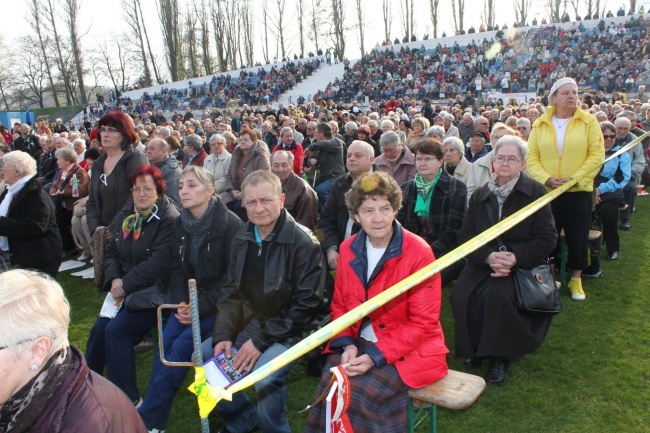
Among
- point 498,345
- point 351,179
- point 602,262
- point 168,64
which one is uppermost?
point 168,64

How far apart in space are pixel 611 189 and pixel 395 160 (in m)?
2.62

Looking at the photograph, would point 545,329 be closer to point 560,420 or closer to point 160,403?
point 560,420

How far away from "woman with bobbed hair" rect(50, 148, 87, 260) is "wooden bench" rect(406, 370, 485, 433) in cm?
576

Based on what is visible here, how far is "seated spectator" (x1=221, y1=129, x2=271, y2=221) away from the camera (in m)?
6.91

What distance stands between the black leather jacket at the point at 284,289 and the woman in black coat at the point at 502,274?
4.12 ft

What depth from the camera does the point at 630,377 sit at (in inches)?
143

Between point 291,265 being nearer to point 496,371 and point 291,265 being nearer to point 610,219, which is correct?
point 496,371

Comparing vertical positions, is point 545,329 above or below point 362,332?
below

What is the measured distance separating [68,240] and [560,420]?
285 inches

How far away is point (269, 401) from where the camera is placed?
2.92m

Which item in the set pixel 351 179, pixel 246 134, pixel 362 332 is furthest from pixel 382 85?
pixel 362 332

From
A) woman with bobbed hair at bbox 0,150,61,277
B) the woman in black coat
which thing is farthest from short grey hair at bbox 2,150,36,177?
the woman in black coat

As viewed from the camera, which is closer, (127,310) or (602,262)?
(127,310)

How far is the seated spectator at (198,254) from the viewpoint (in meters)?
3.44
